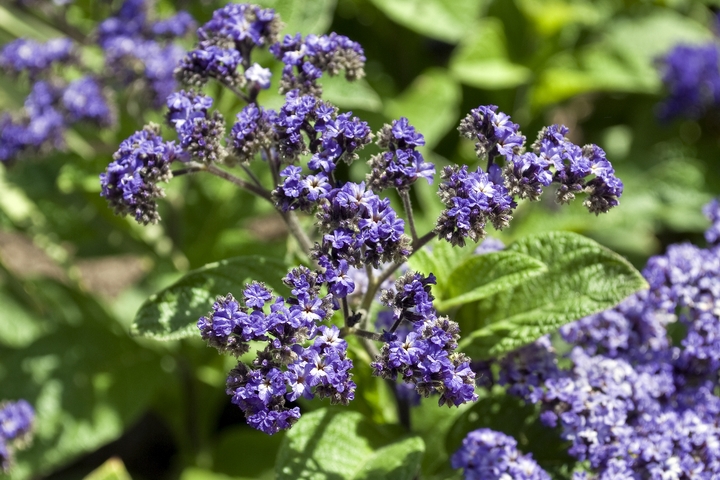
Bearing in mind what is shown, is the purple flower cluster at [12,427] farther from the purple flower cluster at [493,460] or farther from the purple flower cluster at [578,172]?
the purple flower cluster at [578,172]

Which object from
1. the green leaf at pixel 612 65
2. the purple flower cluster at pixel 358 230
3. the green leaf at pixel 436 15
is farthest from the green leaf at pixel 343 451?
the green leaf at pixel 612 65

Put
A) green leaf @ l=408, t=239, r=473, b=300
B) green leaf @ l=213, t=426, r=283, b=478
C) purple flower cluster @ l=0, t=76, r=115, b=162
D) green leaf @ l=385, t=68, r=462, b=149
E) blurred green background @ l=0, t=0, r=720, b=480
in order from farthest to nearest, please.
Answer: green leaf @ l=385, t=68, r=462, b=149
green leaf @ l=213, t=426, r=283, b=478
blurred green background @ l=0, t=0, r=720, b=480
purple flower cluster @ l=0, t=76, r=115, b=162
green leaf @ l=408, t=239, r=473, b=300

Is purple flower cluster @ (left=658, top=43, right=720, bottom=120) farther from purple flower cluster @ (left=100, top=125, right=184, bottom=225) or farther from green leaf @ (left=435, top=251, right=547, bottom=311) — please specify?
purple flower cluster @ (left=100, top=125, right=184, bottom=225)

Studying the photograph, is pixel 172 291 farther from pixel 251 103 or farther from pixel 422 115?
pixel 422 115

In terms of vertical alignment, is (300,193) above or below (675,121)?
below

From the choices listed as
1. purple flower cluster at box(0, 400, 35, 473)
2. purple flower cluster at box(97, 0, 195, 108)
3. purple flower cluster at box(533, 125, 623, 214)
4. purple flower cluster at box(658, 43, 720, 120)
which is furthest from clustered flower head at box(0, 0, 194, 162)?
purple flower cluster at box(658, 43, 720, 120)

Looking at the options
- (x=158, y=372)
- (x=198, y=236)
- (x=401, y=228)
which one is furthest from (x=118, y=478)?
(x=401, y=228)
